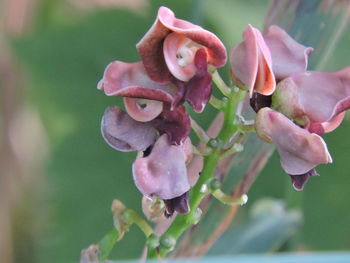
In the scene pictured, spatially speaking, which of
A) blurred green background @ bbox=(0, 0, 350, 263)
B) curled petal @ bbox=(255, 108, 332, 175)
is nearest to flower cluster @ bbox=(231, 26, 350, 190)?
curled petal @ bbox=(255, 108, 332, 175)

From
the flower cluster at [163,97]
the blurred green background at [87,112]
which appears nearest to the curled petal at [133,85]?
the flower cluster at [163,97]

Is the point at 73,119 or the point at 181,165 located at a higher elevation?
the point at 181,165

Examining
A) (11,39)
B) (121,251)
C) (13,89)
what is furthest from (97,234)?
(13,89)

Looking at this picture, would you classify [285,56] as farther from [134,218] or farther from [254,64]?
[134,218]

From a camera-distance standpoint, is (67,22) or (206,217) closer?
(206,217)

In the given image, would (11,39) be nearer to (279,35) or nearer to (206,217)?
(206,217)

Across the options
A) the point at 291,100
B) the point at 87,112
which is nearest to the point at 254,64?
the point at 291,100

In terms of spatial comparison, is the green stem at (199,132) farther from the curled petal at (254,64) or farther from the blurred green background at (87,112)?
the blurred green background at (87,112)
